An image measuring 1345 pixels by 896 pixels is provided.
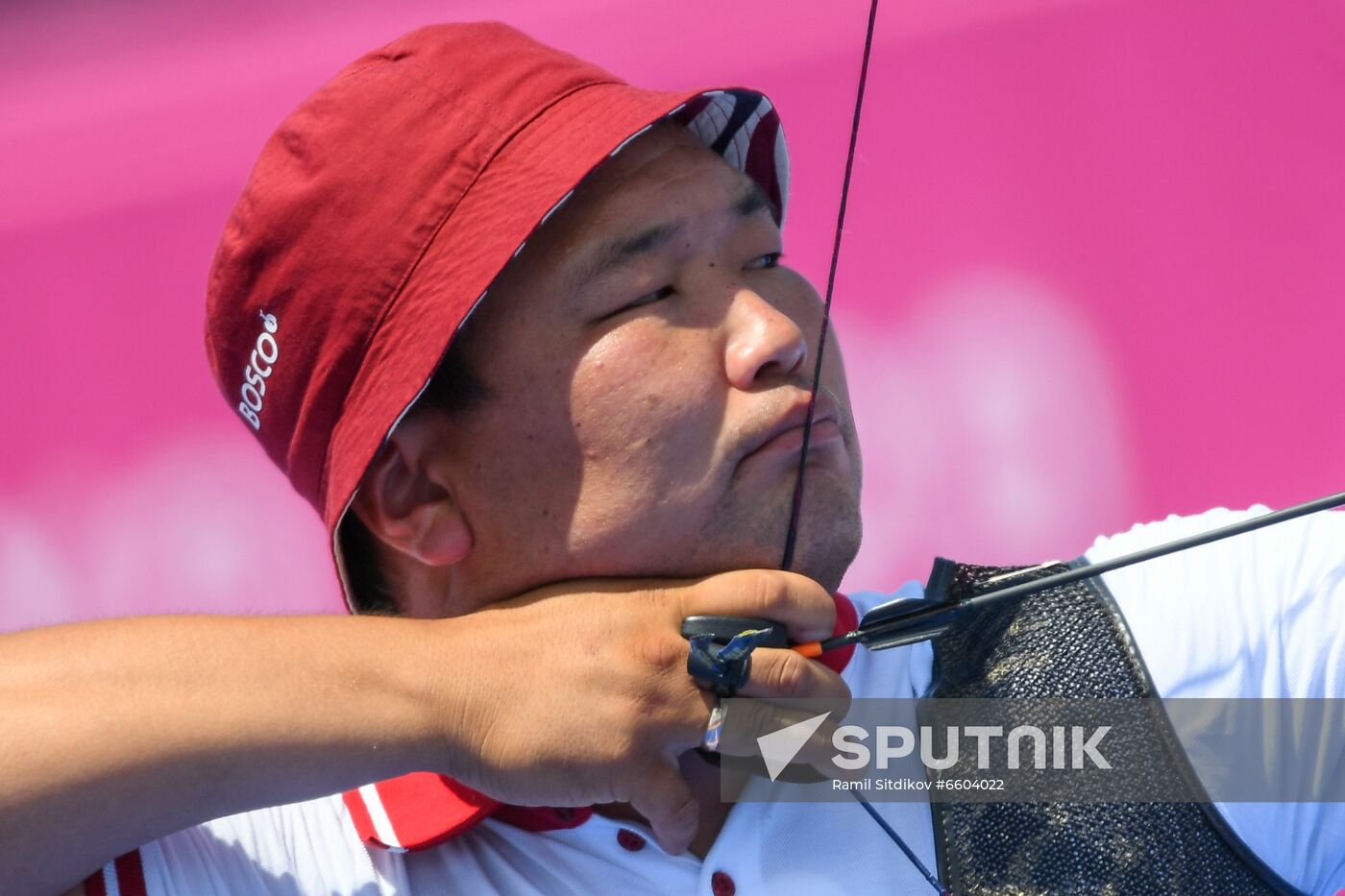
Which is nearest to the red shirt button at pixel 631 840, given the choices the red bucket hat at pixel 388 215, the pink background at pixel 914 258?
the red bucket hat at pixel 388 215

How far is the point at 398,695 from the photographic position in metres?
1.00

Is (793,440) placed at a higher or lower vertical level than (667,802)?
higher

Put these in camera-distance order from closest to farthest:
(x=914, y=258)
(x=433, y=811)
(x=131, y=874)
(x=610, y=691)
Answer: (x=610, y=691) → (x=131, y=874) → (x=433, y=811) → (x=914, y=258)

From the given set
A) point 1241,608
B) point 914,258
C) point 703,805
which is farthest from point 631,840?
point 914,258

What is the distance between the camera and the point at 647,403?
1098 mm

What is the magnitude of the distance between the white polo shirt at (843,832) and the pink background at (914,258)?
0.70m

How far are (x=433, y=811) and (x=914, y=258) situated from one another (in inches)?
46.3

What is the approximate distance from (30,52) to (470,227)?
181cm

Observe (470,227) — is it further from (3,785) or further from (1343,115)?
(1343,115)

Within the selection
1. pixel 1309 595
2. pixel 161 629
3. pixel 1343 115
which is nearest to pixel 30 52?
pixel 161 629

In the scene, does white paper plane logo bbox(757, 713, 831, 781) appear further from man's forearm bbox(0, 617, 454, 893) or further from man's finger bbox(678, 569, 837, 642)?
man's forearm bbox(0, 617, 454, 893)

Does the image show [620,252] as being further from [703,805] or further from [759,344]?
[703,805]

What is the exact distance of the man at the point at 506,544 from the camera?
981mm

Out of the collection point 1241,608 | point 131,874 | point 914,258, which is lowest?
point 131,874
